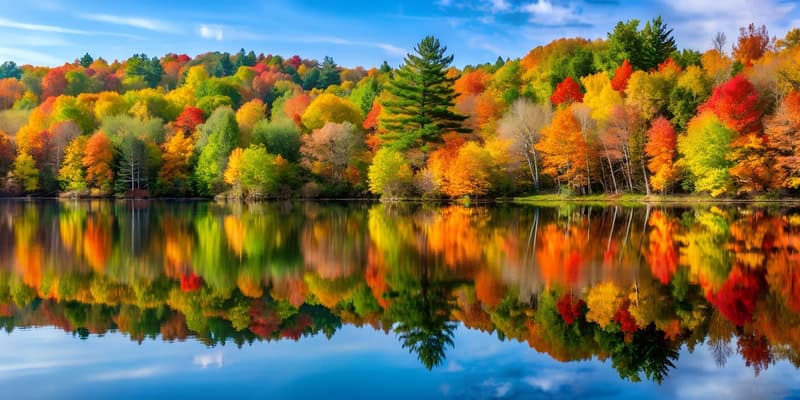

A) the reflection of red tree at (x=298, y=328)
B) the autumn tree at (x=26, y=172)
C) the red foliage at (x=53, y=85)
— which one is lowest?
the reflection of red tree at (x=298, y=328)

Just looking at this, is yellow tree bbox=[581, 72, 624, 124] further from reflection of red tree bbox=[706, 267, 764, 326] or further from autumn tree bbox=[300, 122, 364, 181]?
reflection of red tree bbox=[706, 267, 764, 326]

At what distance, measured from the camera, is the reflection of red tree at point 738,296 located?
11180 mm

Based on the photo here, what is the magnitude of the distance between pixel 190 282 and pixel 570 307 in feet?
26.4

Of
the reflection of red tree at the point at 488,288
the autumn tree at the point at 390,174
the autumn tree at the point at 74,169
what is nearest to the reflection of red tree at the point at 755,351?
the reflection of red tree at the point at 488,288

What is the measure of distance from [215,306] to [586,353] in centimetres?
670

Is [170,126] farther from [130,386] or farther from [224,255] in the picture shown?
[130,386]

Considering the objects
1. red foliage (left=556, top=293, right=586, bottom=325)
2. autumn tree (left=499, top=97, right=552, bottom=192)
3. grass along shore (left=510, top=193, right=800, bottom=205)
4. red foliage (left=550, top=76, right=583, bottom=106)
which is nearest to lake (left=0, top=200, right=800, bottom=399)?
red foliage (left=556, top=293, right=586, bottom=325)

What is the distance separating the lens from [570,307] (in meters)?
11.9

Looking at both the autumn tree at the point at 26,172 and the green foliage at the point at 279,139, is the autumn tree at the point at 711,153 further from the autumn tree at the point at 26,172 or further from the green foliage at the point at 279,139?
the autumn tree at the point at 26,172

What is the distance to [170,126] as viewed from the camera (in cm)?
7475

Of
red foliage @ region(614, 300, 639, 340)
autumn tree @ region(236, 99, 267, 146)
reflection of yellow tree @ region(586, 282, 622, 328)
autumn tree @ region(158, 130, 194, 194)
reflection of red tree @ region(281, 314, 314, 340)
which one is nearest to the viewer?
red foliage @ region(614, 300, 639, 340)

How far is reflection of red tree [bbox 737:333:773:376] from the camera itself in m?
8.83

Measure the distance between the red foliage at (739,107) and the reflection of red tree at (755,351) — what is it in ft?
135

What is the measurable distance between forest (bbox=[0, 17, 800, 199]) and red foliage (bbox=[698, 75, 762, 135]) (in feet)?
0.39
